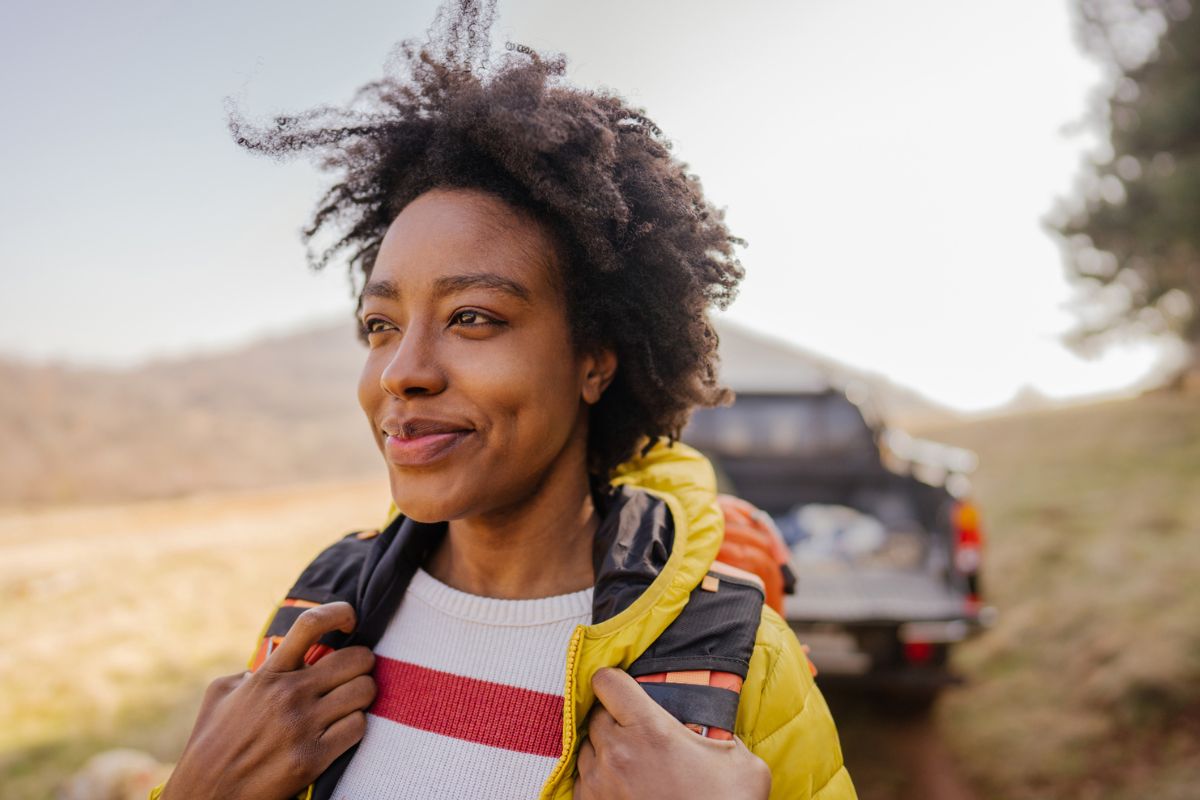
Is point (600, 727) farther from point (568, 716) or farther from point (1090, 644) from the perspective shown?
point (1090, 644)

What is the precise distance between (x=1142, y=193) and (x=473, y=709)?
1094cm

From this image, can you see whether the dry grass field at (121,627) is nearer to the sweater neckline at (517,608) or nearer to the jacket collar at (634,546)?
the jacket collar at (634,546)

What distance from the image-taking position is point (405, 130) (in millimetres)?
1882

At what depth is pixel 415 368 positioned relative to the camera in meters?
1.48

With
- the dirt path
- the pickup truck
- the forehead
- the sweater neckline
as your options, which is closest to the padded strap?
the sweater neckline

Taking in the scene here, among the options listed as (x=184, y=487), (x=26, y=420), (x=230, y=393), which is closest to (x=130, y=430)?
(x=26, y=420)

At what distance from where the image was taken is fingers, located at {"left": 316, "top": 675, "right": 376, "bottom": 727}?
150 cm

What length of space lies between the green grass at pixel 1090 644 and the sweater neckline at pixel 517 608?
3.37 metres

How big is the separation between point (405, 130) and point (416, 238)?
0.45 m

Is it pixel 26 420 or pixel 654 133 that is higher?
pixel 26 420

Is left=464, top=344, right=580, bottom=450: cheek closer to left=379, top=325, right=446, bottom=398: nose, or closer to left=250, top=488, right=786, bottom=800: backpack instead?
left=379, top=325, right=446, bottom=398: nose

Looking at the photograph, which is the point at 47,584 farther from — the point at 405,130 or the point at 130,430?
the point at 130,430

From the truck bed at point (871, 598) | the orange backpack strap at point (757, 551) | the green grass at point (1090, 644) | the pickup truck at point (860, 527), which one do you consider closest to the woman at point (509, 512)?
the orange backpack strap at point (757, 551)

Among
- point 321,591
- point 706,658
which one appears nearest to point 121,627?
point 321,591
